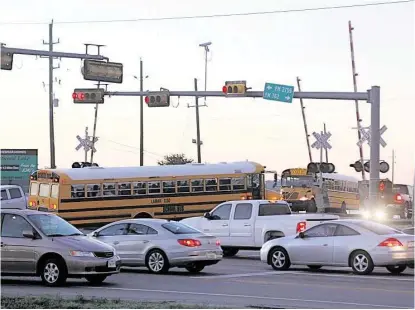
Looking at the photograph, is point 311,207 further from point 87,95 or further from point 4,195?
point 4,195

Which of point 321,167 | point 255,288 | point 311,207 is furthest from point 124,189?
point 255,288

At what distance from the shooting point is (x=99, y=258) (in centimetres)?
1892

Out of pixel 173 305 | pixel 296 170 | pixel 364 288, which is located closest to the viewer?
pixel 173 305

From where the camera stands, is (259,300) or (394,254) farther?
(394,254)

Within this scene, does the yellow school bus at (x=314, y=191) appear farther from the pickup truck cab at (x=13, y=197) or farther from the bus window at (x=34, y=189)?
the pickup truck cab at (x=13, y=197)

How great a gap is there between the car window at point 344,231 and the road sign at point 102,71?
1301 centimetres

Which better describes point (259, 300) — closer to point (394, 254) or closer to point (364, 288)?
point (364, 288)

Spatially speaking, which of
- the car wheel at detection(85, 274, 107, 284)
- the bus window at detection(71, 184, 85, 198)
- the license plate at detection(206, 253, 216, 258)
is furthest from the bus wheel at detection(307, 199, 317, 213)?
the car wheel at detection(85, 274, 107, 284)

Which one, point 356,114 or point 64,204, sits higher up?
point 356,114

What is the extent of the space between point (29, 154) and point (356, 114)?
31.6 meters

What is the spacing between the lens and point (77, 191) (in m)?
39.5

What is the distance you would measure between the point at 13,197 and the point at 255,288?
2689 centimetres

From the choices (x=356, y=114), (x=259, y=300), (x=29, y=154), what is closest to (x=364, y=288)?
(x=259, y=300)

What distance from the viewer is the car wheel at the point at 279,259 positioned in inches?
916
